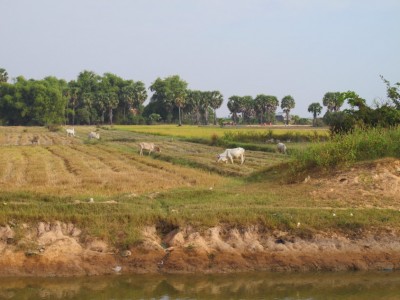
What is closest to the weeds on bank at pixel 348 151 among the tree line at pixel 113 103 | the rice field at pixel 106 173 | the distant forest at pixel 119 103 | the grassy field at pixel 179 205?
the grassy field at pixel 179 205

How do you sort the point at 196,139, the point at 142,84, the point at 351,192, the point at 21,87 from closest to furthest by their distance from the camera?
1. the point at 351,192
2. the point at 196,139
3. the point at 21,87
4. the point at 142,84

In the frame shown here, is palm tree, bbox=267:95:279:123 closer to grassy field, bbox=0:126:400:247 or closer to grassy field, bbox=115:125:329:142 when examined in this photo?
grassy field, bbox=115:125:329:142

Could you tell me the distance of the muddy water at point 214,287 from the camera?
1010 cm

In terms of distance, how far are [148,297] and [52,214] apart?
3.67 meters

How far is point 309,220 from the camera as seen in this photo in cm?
1270

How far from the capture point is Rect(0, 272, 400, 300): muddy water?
1010 centimetres

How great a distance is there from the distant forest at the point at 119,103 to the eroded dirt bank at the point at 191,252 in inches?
3063

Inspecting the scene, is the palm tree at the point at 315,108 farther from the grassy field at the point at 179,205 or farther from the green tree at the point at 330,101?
the grassy field at the point at 179,205

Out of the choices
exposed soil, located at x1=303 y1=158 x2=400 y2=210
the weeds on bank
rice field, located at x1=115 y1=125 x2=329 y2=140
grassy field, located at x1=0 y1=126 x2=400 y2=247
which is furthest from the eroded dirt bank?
rice field, located at x1=115 y1=125 x2=329 y2=140

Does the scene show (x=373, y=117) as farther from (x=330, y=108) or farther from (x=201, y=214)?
(x=330, y=108)

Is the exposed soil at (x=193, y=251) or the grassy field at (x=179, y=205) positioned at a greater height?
the grassy field at (x=179, y=205)

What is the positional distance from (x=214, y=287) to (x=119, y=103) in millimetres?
111867

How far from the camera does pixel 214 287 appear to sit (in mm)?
10562

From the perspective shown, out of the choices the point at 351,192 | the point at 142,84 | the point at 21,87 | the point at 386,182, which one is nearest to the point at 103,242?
the point at 351,192
